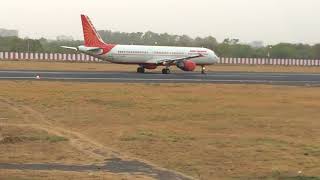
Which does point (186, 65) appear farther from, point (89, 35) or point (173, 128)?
point (173, 128)

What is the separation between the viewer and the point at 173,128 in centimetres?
2455

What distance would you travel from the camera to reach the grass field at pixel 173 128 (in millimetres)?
17453

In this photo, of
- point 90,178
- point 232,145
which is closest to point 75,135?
point 232,145

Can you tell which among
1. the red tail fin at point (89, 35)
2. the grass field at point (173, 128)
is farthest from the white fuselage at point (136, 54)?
the grass field at point (173, 128)

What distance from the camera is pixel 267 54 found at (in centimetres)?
17175

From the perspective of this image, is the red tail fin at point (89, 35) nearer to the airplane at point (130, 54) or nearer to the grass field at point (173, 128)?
the airplane at point (130, 54)

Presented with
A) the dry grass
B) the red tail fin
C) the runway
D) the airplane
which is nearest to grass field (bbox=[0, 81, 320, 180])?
the dry grass

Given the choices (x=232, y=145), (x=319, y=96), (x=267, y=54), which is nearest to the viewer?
(x=232, y=145)

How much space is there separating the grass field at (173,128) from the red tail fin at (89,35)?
3124cm

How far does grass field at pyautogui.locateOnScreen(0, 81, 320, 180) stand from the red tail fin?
31.2 metres

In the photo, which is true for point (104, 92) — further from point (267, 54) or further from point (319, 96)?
point (267, 54)

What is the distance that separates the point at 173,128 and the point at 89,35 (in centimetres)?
5053

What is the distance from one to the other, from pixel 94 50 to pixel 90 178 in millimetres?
58750

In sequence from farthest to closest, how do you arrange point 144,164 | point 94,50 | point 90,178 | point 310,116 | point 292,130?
point 94,50
point 310,116
point 292,130
point 144,164
point 90,178
